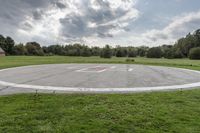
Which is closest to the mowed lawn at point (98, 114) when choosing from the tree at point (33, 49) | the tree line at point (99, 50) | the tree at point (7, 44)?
the tree line at point (99, 50)

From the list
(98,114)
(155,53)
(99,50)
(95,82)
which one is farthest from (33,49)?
(98,114)

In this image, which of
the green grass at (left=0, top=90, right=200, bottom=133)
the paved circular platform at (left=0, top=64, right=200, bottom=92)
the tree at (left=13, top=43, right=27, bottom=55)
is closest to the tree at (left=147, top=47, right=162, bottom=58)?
the tree at (left=13, top=43, right=27, bottom=55)

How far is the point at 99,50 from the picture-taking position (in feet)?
197

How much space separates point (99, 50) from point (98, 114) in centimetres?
5605

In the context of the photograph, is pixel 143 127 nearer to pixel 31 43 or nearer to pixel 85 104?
pixel 85 104

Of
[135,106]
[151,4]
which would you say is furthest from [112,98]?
[151,4]

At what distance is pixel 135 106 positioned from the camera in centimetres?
481

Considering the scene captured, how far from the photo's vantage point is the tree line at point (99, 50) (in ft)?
181

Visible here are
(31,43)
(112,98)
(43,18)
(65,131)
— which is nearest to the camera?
(65,131)

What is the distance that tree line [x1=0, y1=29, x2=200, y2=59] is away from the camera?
55281 mm

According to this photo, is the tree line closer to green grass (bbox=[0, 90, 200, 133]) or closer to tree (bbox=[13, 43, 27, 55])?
tree (bbox=[13, 43, 27, 55])

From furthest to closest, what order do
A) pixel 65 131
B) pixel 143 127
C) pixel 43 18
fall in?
1. pixel 43 18
2. pixel 143 127
3. pixel 65 131

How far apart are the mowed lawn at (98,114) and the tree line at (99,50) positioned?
4770cm

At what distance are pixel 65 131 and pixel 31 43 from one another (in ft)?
241
